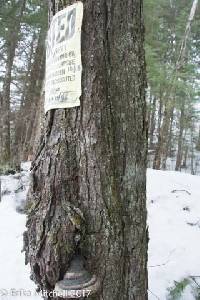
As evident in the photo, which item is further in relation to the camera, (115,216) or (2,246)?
(2,246)

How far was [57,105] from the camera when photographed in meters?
1.62

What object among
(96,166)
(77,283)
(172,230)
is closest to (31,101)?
(172,230)

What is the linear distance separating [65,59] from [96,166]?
1.59 ft

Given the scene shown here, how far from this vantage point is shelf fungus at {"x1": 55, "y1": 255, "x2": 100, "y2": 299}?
1.44 m

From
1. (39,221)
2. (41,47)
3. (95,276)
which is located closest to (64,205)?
(39,221)

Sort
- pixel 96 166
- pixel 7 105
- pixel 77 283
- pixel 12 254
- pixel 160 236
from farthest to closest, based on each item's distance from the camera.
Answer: pixel 7 105
pixel 160 236
pixel 12 254
pixel 96 166
pixel 77 283

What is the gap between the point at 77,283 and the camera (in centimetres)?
146

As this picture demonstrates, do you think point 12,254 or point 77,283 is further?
point 12,254

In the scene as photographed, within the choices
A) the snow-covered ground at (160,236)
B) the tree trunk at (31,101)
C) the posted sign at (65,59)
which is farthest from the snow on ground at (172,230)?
the tree trunk at (31,101)

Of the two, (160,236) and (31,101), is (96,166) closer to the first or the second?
(160,236)

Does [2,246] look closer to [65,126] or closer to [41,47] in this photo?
[65,126]

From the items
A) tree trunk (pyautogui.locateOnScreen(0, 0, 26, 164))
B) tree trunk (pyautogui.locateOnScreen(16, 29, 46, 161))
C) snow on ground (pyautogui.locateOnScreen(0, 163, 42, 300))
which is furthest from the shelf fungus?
tree trunk (pyautogui.locateOnScreen(16, 29, 46, 161))

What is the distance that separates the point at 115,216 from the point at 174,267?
1.46 metres

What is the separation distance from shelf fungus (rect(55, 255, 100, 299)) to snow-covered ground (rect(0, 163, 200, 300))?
1096mm
